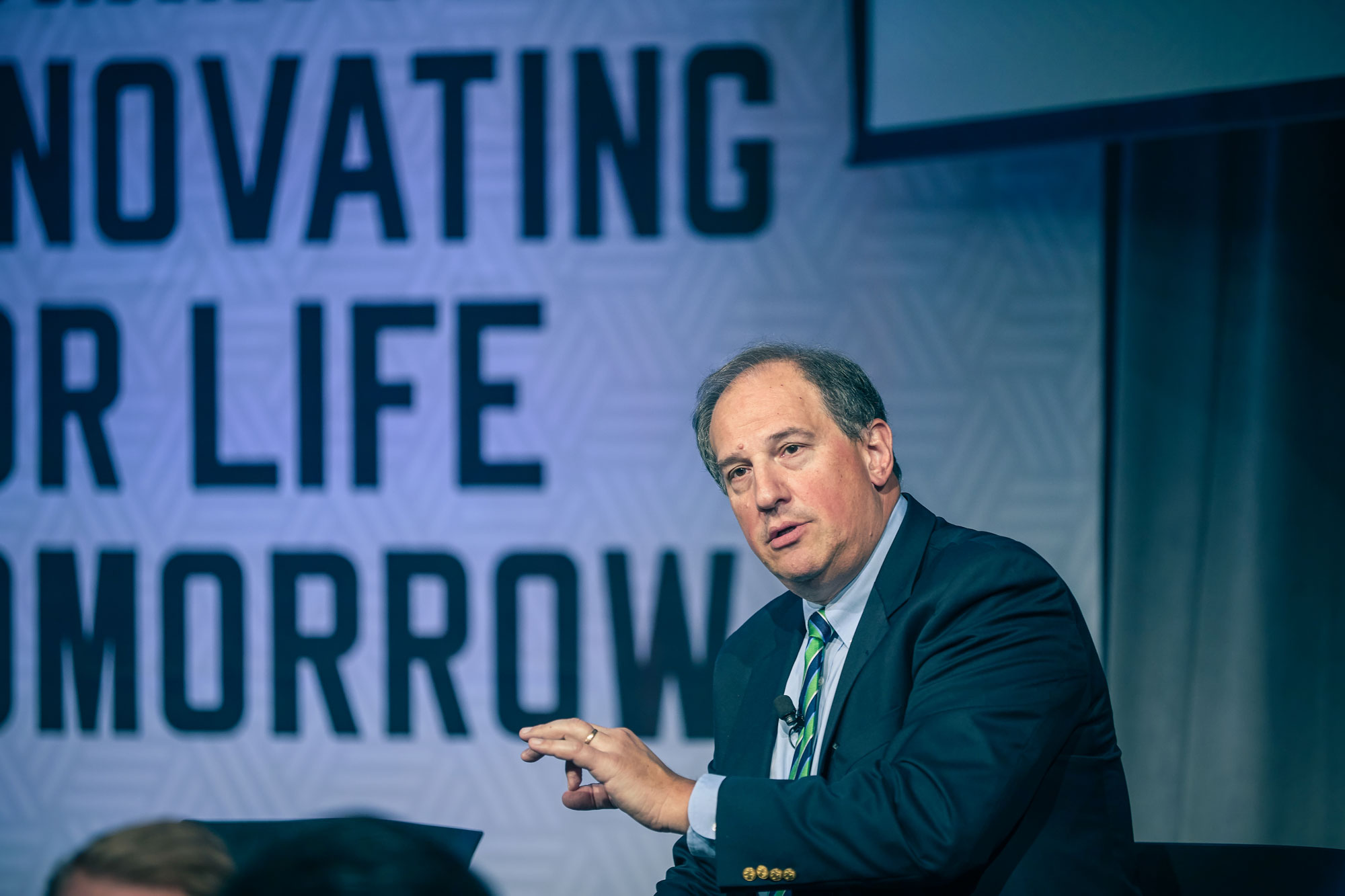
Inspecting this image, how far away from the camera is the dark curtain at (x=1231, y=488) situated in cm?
243

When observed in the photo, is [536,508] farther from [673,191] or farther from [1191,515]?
[1191,515]

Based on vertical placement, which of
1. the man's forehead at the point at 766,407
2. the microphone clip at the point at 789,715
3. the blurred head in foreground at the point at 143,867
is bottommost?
the microphone clip at the point at 789,715

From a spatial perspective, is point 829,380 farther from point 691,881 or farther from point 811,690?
point 691,881

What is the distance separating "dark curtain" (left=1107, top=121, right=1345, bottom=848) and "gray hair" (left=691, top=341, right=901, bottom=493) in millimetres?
1275

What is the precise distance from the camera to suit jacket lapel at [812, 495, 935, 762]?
1.39 metres

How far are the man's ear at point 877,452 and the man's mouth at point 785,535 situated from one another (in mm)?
150

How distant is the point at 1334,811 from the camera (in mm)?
2406

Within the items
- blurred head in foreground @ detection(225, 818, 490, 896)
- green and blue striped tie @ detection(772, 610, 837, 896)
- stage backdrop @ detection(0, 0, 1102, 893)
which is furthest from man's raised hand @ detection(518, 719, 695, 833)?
stage backdrop @ detection(0, 0, 1102, 893)

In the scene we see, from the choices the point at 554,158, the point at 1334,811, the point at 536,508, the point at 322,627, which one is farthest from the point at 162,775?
the point at 1334,811

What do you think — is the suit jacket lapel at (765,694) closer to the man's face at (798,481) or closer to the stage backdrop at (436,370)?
the man's face at (798,481)

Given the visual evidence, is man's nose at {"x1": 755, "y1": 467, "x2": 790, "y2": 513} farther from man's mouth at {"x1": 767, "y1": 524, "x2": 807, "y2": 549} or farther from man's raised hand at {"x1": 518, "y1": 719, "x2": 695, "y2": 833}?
man's raised hand at {"x1": 518, "y1": 719, "x2": 695, "y2": 833}

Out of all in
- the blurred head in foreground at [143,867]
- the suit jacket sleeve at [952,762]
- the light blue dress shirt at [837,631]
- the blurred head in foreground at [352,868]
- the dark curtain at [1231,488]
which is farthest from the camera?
the dark curtain at [1231,488]

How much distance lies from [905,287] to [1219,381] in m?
0.80

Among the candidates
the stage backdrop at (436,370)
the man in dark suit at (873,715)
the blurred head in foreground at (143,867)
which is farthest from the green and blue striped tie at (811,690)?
the stage backdrop at (436,370)
